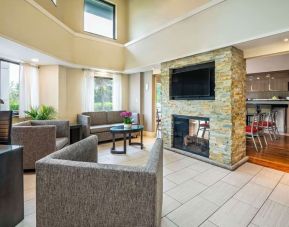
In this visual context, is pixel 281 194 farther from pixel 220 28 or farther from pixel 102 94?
pixel 102 94

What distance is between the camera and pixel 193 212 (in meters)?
2.08

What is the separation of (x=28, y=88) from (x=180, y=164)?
14.7ft

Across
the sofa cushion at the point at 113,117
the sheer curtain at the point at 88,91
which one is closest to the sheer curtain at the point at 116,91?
the sofa cushion at the point at 113,117

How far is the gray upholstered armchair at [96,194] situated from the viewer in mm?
1132

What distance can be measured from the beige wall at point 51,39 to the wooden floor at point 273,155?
Result: 15.5 feet

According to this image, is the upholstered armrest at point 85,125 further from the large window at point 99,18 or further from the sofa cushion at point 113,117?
the large window at point 99,18

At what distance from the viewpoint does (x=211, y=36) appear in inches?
138

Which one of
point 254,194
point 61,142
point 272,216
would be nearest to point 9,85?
point 61,142

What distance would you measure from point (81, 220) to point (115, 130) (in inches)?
125

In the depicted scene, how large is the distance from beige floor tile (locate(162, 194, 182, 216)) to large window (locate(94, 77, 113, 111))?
4564 mm

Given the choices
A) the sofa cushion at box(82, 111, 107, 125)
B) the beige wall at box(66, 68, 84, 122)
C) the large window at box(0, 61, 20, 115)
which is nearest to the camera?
the large window at box(0, 61, 20, 115)

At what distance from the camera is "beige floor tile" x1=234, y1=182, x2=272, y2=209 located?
2.28 m

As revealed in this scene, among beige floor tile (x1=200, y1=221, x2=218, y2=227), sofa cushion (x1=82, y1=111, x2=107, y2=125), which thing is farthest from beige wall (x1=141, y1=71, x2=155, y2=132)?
beige floor tile (x1=200, y1=221, x2=218, y2=227)

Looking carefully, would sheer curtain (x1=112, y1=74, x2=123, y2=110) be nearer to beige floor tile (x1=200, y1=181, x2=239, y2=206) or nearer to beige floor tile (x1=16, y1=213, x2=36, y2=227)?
beige floor tile (x1=200, y1=181, x2=239, y2=206)
